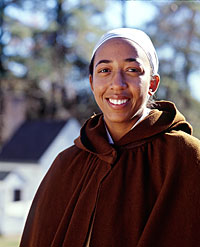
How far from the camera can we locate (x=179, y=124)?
1.90 metres

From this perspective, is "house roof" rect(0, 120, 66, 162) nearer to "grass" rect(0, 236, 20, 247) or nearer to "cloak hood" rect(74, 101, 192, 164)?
"grass" rect(0, 236, 20, 247)

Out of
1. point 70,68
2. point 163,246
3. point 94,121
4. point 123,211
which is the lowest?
point 163,246

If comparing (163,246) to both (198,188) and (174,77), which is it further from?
(174,77)

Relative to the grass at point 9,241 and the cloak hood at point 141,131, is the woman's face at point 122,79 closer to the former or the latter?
the cloak hood at point 141,131

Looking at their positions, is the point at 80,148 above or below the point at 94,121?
below

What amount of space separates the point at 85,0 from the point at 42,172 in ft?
24.5

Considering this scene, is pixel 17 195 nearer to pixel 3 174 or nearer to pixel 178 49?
pixel 3 174

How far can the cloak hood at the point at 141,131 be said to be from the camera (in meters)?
1.86

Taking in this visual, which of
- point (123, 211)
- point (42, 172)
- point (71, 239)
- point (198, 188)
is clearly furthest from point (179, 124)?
point (42, 172)

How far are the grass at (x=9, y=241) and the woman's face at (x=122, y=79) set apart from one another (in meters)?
10.6

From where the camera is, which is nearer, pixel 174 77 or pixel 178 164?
pixel 178 164

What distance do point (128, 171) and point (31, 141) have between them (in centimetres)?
1403

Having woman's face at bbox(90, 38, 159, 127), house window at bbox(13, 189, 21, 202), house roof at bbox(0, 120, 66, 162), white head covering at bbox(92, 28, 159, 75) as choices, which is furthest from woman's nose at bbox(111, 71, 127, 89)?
house roof at bbox(0, 120, 66, 162)

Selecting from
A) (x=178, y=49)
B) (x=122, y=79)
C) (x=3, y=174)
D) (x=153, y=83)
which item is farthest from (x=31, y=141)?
(x=122, y=79)
